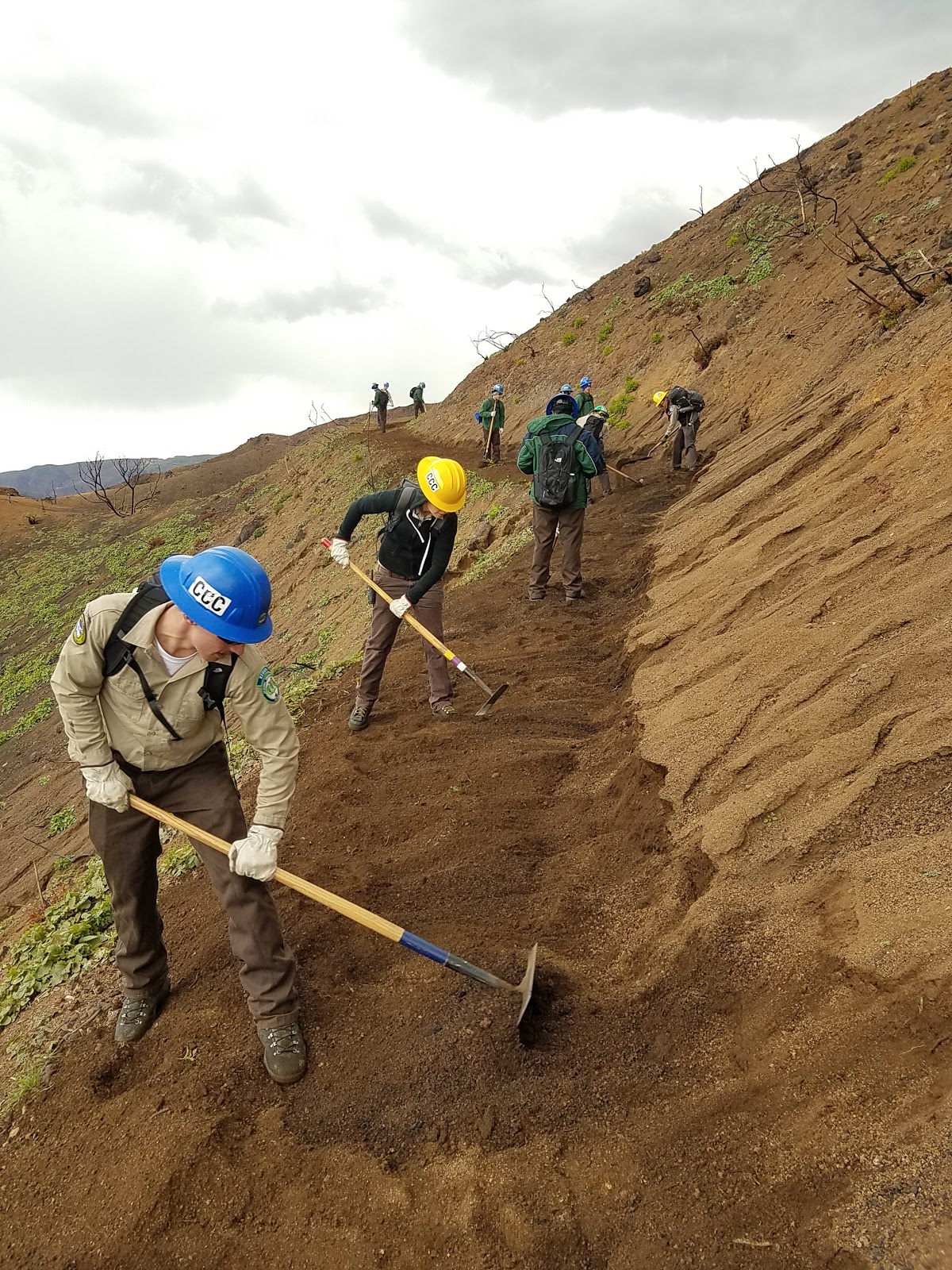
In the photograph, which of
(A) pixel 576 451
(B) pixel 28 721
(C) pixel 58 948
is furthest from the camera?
(B) pixel 28 721

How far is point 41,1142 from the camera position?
2807 millimetres

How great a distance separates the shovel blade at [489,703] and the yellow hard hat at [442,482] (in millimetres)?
1417

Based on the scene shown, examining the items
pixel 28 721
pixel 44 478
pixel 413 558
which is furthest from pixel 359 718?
pixel 44 478

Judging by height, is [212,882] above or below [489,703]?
above

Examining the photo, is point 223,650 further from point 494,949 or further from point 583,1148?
point 583,1148

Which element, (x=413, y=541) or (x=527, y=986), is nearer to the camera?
(x=527, y=986)

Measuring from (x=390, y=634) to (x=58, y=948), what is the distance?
9.62 feet

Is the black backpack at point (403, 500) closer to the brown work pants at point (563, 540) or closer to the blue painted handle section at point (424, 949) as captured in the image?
the brown work pants at point (563, 540)

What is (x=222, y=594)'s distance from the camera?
8.84ft

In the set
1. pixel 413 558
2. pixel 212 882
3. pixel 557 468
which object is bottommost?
pixel 212 882

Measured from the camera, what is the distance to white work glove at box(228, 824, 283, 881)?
9.46 ft

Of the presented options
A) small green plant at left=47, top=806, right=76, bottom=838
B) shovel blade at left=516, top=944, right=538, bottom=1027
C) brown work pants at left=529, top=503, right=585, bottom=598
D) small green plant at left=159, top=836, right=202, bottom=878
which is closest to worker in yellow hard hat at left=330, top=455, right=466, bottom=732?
small green plant at left=159, top=836, right=202, bottom=878

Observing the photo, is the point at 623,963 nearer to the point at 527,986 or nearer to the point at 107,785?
the point at 527,986

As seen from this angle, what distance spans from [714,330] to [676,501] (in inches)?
317
